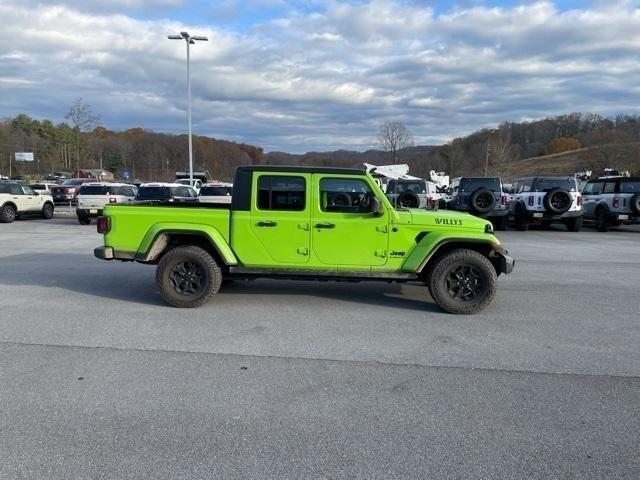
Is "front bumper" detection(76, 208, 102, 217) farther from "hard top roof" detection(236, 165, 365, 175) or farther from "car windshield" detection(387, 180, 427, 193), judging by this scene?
"hard top roof" detection(236, 165, 365, 175)

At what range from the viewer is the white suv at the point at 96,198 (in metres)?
19.7

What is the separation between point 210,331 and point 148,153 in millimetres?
117755

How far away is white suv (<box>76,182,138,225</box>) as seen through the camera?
1966 centimetres

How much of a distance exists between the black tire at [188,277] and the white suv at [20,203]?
55.4 feet

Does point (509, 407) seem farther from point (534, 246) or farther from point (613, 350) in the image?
point (534, 246)

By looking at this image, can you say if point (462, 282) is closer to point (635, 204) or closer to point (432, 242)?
point (432, 242)

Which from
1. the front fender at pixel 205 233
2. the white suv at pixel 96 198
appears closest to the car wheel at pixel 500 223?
the white suv at pixel 96 198

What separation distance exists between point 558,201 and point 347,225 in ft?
44.8

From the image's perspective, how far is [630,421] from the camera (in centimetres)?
378

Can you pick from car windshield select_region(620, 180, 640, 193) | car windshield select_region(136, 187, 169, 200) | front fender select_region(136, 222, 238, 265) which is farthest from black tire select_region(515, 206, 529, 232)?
front fender select_region(136, 222, 238, 265)

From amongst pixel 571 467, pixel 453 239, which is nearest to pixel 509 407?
pixel 571 467

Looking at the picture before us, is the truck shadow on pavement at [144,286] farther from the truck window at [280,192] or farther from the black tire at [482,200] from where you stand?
the black tire at [482,200]

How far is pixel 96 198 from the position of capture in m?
19.8

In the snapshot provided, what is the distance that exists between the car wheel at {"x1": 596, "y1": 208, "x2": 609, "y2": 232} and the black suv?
342 centimetres
